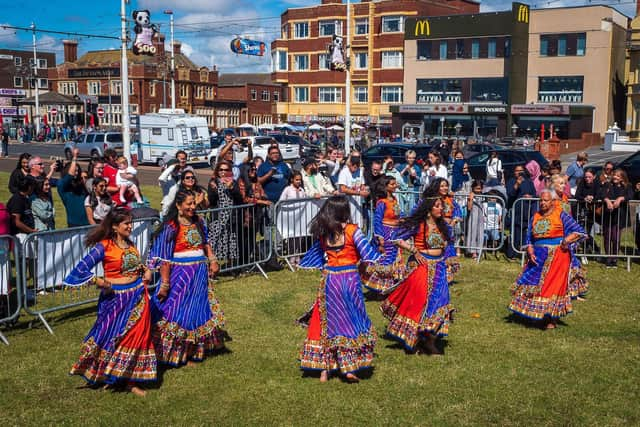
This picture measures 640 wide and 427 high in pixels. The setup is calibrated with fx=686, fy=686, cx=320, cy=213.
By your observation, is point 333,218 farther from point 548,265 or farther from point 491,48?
point 491,48

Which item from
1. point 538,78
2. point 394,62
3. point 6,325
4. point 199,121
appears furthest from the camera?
point 394,62

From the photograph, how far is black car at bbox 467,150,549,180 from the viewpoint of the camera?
21617mm

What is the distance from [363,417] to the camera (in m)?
5.81

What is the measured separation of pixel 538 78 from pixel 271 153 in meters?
47.3

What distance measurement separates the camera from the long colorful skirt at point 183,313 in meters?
6.67

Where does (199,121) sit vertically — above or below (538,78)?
below

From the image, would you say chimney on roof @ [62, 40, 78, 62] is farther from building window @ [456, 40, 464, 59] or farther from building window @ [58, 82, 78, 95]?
building window @ [456, 40, 464, 59]

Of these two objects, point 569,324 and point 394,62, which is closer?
point 569,324

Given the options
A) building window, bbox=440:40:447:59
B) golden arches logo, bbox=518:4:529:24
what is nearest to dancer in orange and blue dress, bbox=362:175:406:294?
golden arches logo, bbox=518:4:529:24

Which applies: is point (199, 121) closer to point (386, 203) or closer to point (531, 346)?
point (386, 203)

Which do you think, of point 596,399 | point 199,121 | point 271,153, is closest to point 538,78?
point 199,121

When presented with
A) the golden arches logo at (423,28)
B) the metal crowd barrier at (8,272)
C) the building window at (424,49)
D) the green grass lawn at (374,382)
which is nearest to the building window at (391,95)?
the building window at (424,49)

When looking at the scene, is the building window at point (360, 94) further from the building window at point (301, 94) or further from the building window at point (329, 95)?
the building window at point (301, 94)

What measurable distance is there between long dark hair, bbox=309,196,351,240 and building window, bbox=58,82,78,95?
77660mm
